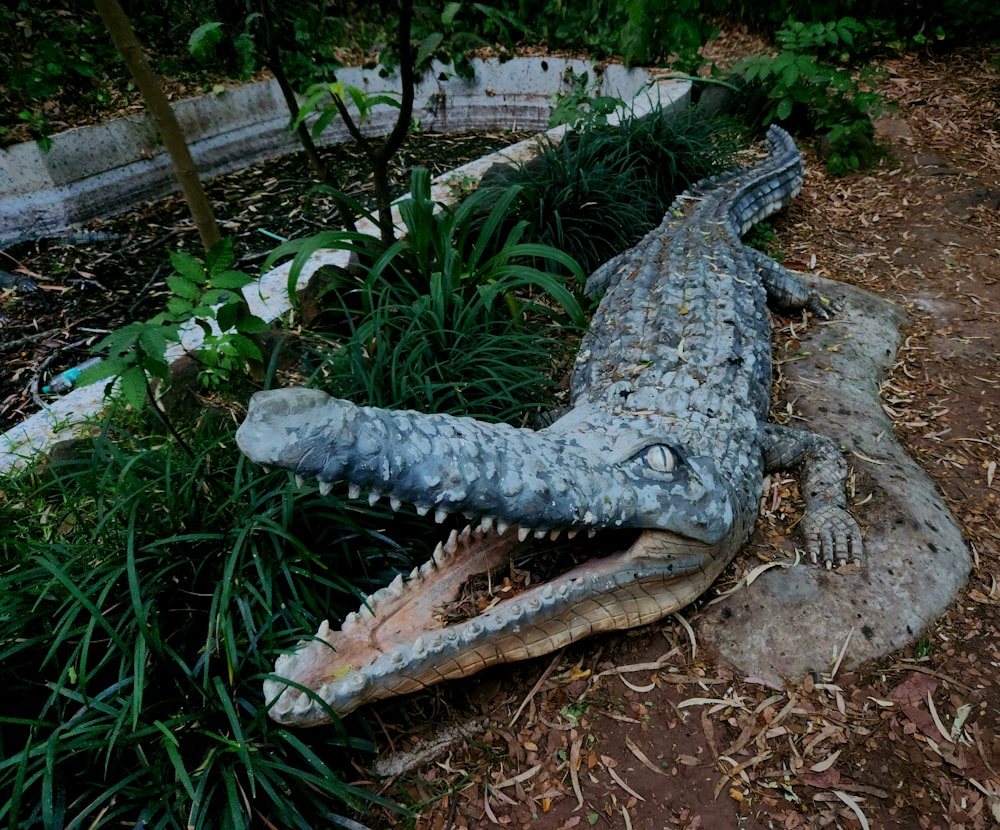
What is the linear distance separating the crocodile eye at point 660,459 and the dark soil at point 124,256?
2.47m

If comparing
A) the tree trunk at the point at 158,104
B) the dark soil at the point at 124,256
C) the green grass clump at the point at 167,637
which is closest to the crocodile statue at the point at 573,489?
the green grass clump at the point at 167,637

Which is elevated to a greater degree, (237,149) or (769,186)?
(237,149)

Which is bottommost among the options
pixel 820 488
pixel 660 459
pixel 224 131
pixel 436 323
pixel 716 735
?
pixel 716 735

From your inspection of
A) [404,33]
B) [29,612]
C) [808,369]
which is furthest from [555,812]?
[404,33]

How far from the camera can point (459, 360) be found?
9.36 feet

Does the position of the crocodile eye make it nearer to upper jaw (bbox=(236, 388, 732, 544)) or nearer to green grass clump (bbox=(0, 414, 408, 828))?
upper jaw (bbox=(236, 388, 732, 544))

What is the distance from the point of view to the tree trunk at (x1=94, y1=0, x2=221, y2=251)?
2.21 meters

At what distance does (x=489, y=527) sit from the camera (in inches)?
75.6

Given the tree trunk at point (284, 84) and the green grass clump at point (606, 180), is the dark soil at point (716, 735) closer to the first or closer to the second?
the green grass clump at point (606, 180)

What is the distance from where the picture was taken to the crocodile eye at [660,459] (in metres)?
2.11

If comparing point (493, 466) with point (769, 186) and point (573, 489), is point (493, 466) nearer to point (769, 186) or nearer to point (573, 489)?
point (573, 489)

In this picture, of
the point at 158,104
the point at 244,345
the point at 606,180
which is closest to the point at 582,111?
the point at 606,180

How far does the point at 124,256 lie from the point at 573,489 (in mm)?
4471

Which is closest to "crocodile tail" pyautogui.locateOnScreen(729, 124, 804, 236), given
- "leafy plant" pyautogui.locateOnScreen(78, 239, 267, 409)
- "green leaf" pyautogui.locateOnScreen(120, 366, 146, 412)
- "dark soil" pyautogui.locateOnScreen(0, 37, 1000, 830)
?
"dark soil" pyautogui.locateOnScreen(0, 37, 1000, 830)
